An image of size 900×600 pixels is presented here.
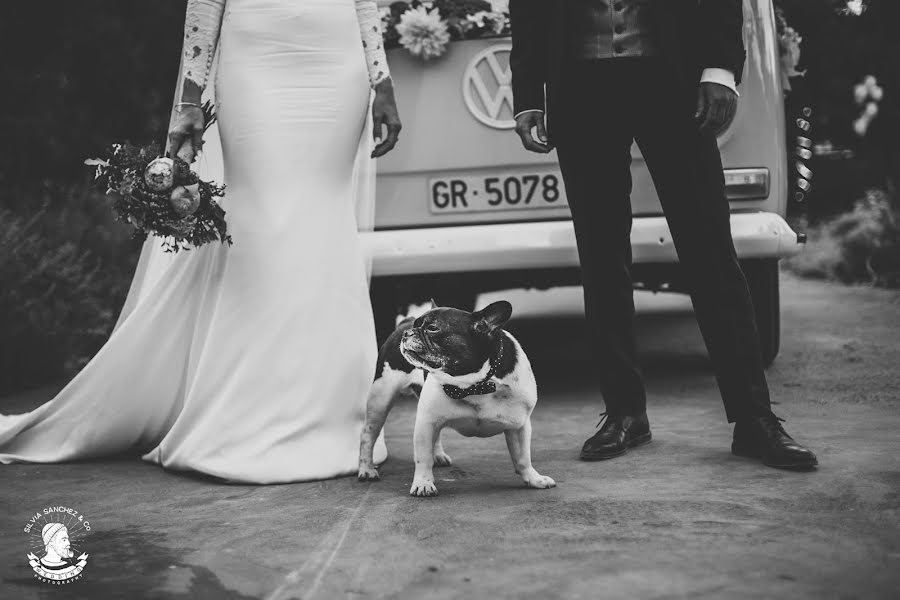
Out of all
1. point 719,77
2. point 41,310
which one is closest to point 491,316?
point 719,77

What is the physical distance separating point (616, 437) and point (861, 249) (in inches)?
303

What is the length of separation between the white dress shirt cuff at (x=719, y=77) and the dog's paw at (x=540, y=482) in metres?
1.40

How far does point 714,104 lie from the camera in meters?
3.49

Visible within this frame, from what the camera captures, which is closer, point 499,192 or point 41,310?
point 499,192

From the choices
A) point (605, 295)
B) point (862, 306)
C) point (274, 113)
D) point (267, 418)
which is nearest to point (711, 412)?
point (605, 295)

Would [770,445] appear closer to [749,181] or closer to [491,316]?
[491,316]

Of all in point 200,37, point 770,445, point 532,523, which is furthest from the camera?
point 200,37

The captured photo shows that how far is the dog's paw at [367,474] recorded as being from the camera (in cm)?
355

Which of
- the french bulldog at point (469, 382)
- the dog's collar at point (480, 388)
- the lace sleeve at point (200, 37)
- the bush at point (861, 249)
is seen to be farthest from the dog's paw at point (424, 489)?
the bush at point (861, 249)

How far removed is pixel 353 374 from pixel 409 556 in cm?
130

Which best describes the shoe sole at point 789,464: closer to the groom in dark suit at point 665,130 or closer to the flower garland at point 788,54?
the groom in dark suit at point 665,130

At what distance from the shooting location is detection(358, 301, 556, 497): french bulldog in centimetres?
313

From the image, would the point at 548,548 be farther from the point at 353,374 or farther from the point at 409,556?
the point at 353,374

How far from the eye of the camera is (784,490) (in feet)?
10.2
